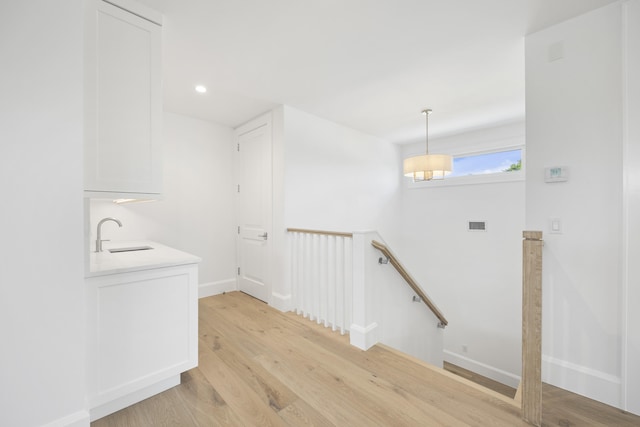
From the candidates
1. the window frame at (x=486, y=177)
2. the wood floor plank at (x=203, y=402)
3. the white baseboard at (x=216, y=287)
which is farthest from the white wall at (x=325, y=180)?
the wood floor plank at (x=203, y=402)

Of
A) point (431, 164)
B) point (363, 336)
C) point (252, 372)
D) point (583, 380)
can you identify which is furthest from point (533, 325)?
point (431, 164)

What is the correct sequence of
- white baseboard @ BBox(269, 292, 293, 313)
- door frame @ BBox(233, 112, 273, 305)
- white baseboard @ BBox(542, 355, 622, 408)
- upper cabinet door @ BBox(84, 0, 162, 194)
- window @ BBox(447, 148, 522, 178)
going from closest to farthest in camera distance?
upper cabinet door @ BBox(84, 0, 162, 194)
white baseboard @ BBox(542, 355, 622, 408)
white baseboard @ BBox(269, 292, 293, 313)
door frame @ BBox(233, 112, 273, 305)
window @ BBox(447, 148, 522, 178)

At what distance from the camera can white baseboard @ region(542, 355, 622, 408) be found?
1.73 metres

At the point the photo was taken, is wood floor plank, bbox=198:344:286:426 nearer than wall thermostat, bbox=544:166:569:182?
Yes

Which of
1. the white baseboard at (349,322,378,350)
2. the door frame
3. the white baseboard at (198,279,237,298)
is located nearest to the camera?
the white baseboard at (349,322,378,350)

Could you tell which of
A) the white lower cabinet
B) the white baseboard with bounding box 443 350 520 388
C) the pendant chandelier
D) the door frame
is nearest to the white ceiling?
the door frame

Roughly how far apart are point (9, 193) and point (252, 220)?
2649 mm

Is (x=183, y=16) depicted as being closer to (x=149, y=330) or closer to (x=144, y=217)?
(x=149, y=330)

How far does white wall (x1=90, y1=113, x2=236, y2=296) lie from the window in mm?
3894

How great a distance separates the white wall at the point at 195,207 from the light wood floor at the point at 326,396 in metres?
1.66

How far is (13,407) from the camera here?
1.23m

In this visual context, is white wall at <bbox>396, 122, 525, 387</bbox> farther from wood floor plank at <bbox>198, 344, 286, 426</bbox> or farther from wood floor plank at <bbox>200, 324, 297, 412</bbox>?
wood floor plank at <bbox>198, 344, 286, 426</bbox>

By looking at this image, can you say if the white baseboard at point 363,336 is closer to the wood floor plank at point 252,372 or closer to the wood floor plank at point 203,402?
the wood floor plank at point 252,372

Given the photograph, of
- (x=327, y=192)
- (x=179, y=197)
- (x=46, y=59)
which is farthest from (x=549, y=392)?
(x=179, y=197)
